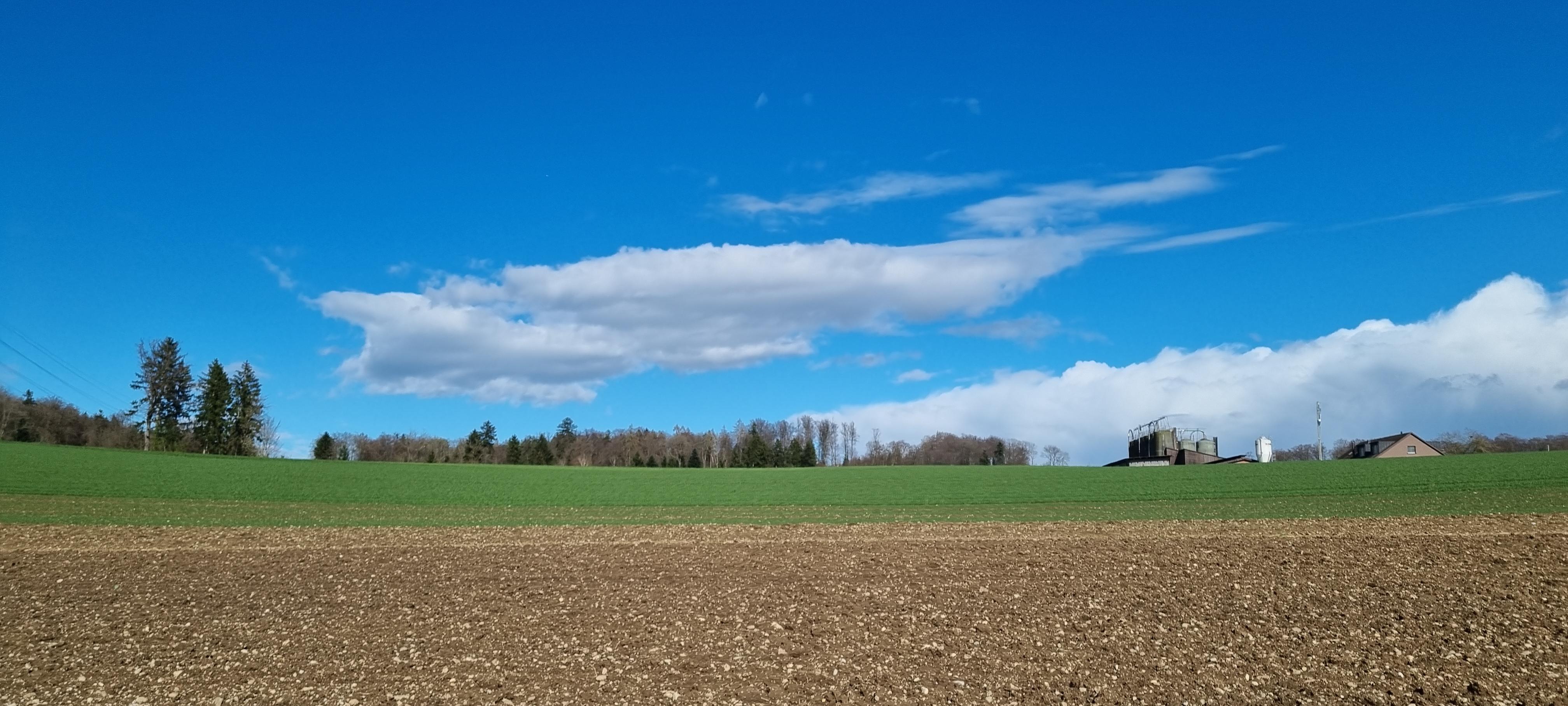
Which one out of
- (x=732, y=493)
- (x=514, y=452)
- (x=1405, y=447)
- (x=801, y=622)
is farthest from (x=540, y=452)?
(x=801, y=622)

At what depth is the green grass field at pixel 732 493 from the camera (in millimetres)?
31734

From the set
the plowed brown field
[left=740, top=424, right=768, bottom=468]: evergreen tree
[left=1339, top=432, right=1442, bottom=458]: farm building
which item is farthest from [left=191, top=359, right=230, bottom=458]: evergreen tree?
[left=1339, top=432, right=1442, bottom=458]: farm building

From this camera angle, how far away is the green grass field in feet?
104

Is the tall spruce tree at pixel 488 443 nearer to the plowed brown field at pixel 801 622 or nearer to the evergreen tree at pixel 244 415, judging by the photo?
the evergreen tree at pixel 244 415

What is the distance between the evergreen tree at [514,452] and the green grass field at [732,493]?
171 feet

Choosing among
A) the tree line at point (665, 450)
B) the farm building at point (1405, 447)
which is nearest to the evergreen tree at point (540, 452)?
the tree line at point (665, 450)

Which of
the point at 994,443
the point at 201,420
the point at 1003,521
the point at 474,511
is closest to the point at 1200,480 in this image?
the point at 1003,521

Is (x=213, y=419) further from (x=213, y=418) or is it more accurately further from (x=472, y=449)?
(x=472, y=449)

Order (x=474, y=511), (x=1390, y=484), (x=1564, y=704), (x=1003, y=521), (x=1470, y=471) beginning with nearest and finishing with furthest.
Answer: (x=1564, y=704) < (x=1003, y=521) < (x=474, y=511) < (x=1390, y=484) < (x=1470, y=471)

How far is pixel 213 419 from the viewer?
95625 millimetres

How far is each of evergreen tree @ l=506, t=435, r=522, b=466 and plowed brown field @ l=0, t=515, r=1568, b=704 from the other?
315 ft

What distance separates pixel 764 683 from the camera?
1159 cm

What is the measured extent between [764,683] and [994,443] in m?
124

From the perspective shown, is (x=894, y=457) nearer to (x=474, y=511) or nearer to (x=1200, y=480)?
(x=1200, y=480)
